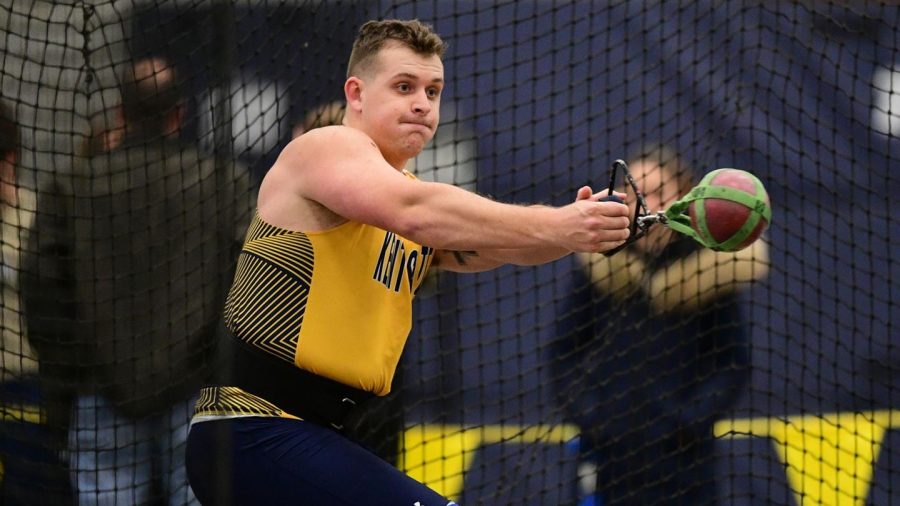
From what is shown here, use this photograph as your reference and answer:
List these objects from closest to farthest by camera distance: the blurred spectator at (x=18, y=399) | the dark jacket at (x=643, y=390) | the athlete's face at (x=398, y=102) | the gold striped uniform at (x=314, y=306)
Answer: the gold striped uniform at (x=314, y=306) → the athlete's face at (x=398, y=102) → the blurred spectator at (x=18, y=399) → the dark jacket at (x=643, y=390)

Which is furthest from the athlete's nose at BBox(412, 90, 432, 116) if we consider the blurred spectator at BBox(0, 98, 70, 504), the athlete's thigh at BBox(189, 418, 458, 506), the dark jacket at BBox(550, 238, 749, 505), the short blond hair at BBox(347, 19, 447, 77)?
the blurred spectator at BBox(0, 98, 70, 504)

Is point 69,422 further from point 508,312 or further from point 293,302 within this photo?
point 293,302

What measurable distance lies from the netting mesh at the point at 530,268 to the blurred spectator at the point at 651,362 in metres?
0.01

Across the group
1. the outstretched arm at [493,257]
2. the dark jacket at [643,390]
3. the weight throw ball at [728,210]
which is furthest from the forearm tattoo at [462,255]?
the dark jacket at [643,390]

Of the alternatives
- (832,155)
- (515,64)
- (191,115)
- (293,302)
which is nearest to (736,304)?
(832,155)

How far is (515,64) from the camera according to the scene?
17.8ft

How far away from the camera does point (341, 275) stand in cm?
318

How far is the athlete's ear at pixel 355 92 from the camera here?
343cm

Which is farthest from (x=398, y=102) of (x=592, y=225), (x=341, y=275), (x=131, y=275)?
(x=131, y=275)

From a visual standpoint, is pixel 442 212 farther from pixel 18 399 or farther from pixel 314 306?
pixel 18 399

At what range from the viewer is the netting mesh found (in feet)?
16.5

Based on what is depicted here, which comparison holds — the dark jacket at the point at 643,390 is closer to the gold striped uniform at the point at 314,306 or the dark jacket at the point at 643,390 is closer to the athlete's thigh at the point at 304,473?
the gold striped uniform at the point at 314,306

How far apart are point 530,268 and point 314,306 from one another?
2335 millimetres

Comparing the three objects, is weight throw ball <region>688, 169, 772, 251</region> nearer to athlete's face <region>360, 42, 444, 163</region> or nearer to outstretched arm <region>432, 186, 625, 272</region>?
outstretched arm <region>432, 186, 625, 272</region>
